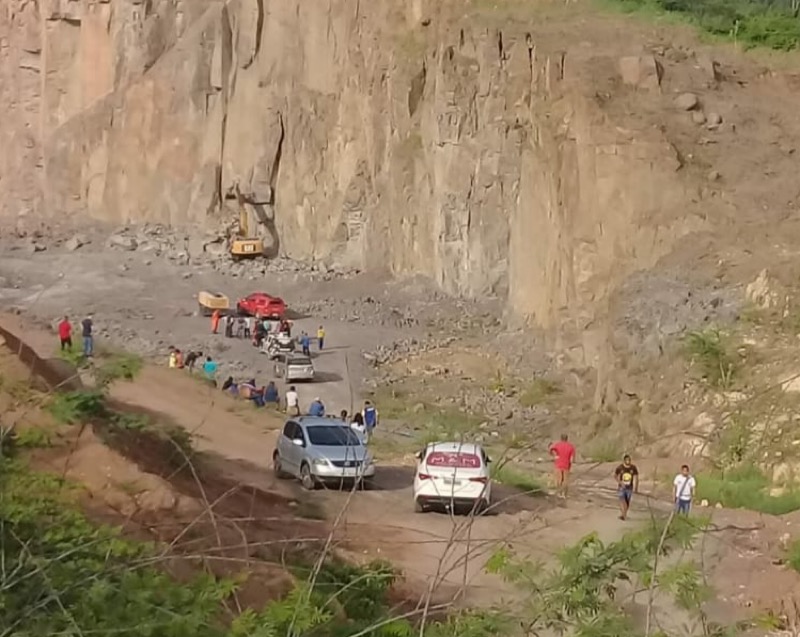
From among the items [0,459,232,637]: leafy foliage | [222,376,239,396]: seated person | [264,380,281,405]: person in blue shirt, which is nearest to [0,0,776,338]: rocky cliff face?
[264,380,281,405]: person in blue shirt

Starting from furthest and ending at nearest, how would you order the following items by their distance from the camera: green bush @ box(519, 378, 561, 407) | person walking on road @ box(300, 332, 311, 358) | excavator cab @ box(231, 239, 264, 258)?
1. excavator cab @ box(231, 239, 264, 258)
2. person walking on road @ box(300, 332, 311, 358)
3. green bush @ box(519, 378, 561, 407)

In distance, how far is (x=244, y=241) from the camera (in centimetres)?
5181

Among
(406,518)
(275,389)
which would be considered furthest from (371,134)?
(406,518)

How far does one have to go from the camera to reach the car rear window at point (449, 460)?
14780 mm

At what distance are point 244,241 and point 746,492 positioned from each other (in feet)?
114

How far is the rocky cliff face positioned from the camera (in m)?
34.2

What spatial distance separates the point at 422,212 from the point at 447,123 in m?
3.70

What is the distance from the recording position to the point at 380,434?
27.6 metres

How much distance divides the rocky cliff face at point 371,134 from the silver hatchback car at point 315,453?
12800mm

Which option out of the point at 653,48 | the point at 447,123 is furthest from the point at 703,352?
the point at 447,123

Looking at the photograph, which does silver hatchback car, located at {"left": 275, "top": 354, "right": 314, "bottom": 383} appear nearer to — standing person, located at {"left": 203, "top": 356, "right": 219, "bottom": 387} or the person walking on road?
the person walking on road

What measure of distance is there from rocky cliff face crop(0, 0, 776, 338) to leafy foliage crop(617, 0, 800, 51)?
3868 mm

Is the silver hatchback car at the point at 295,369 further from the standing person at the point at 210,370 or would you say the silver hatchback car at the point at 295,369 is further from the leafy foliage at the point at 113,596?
the leafy foliage at the point at 113,596

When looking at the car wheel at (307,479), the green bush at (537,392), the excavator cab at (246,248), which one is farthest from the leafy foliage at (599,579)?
the excavator cab at (246,248)
